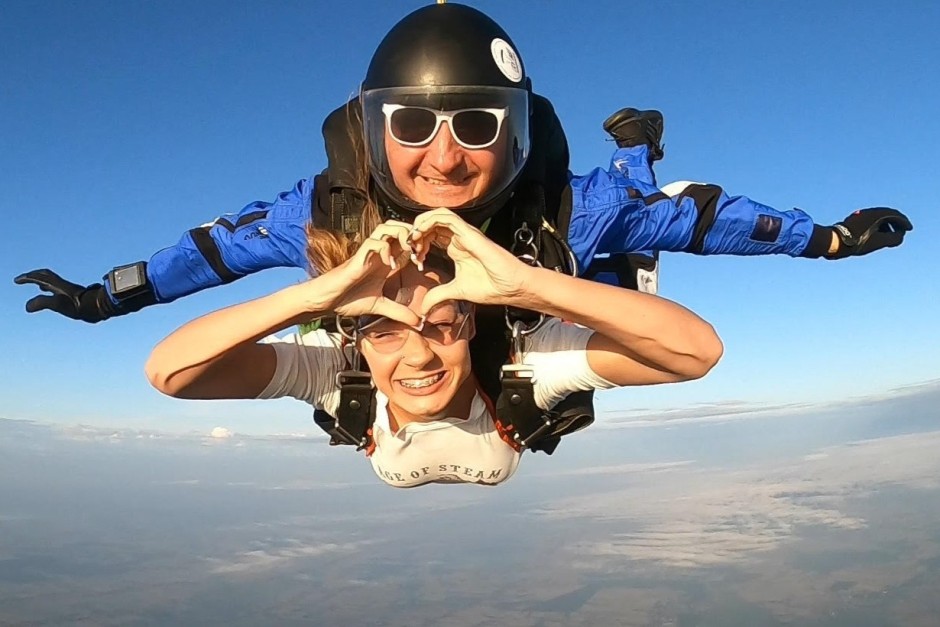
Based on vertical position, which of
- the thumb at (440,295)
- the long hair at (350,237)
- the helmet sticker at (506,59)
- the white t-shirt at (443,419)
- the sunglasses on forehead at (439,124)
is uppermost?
the helmet sticker at (506,59)

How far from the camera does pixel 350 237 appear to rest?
2168 mm

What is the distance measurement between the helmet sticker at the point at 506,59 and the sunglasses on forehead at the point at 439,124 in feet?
0.40

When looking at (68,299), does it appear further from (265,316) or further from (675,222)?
(675,222)

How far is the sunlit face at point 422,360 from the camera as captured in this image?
196 centimetres

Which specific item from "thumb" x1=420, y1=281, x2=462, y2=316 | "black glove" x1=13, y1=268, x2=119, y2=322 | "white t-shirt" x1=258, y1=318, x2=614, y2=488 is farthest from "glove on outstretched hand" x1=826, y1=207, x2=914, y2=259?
"black glove" x1=13, y1=268, x2=119, y2=322

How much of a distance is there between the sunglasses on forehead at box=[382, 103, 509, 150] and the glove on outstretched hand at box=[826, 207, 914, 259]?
1286 millimetres

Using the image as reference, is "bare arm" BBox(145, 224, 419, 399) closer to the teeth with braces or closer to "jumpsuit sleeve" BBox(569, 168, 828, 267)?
the teeth with braces

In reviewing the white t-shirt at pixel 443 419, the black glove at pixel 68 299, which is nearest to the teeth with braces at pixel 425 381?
the white t-shirt at pixel 443 419

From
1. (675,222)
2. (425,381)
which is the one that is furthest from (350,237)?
(675,222)

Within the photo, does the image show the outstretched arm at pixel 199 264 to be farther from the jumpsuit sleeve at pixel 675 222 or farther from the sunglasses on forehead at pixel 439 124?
the jumpsuit sleeve at pixel 675 222

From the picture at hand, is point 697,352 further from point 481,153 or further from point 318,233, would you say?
point 318,233

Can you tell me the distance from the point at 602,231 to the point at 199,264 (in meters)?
1.24

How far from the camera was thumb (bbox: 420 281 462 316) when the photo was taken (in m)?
1.74

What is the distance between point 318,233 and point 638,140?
1.48 metres
